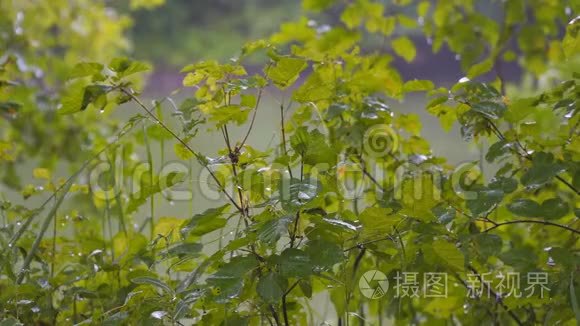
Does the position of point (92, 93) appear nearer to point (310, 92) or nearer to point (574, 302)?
point (310, 92)

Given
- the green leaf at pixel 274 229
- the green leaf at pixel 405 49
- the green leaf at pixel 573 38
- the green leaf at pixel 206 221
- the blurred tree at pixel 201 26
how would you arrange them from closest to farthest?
the green leaf at pixel 274 229 → the green leaf at pixel 206 221 → the green leaf at pixel 573 38 → the green leaf at pixel 405 49 → the blurred tree at pixel 201 26

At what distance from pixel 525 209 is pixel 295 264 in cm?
27

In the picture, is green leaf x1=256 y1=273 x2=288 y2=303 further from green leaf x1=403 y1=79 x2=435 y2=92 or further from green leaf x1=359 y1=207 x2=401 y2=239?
green leaf x1=403 y1=79 x2=435 y2=92

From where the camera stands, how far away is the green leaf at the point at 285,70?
2.57 ft

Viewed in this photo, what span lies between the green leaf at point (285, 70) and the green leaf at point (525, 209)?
269mm

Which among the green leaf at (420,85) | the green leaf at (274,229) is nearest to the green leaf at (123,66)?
the green leaf at (274,229)

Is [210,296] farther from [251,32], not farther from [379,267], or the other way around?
[251,32]

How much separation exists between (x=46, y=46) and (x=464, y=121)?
1.87 m

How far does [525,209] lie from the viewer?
2.54 feet

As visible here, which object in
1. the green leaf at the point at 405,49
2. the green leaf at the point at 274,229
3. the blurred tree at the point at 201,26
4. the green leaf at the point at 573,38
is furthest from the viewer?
the blurred tree at the point at 201,26

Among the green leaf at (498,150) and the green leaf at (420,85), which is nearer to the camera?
the green leaf at (498,150)

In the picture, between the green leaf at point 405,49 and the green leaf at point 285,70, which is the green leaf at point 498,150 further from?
the green leaf at point 405,49

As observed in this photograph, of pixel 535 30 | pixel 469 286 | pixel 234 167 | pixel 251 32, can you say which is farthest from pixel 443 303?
pixel 251 32

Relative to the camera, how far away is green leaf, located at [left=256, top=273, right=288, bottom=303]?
2.15ft
